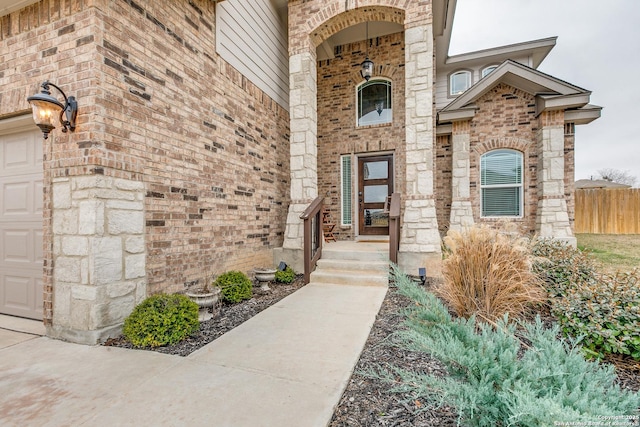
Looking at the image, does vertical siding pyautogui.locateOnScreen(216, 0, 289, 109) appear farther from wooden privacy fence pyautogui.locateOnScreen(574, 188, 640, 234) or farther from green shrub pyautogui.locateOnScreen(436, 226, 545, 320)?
wooden privacy fence pyautogui.locateOnScreen(574, 188, 640, 234)

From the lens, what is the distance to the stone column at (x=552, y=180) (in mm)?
6383

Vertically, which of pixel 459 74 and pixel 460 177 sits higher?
pixel 459 74

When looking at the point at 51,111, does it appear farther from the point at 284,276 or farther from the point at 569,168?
the point at 569,168

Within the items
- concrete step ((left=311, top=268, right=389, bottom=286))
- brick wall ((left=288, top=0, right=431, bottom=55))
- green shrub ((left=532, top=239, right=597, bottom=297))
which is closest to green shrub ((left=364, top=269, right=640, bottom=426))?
green shrub ((left=532, top=239, right=597, bottom=297))

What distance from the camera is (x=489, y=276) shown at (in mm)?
2721

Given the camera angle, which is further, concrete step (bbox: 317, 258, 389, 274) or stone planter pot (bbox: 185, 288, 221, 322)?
concrete step (bbox: 317, 258, 389, 274)

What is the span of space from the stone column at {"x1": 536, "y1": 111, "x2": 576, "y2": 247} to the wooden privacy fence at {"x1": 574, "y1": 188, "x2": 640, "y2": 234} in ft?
14.8

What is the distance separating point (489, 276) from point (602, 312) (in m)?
0.82

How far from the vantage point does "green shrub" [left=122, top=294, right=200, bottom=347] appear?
104 inches

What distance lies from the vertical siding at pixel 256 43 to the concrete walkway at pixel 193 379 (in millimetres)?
4245

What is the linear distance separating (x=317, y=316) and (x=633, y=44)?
13398 millimetres

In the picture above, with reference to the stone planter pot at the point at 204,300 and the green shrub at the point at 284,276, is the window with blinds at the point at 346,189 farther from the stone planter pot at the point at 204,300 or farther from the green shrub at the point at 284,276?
the stone planter pot at the point at 204,300

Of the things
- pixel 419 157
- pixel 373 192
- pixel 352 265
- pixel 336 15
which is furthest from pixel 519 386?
pixel 373 192

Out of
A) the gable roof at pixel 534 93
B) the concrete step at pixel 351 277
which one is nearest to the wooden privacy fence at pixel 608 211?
the gable roof at pixel 534 93
